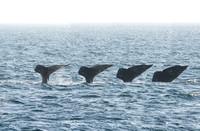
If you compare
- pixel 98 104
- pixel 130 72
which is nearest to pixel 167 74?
pixel 130 72

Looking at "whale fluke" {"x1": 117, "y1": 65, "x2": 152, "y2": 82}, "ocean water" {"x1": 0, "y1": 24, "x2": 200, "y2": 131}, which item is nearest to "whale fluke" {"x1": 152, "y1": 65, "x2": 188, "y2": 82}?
"ocean water" {"x1": 0, "y1": 24, "x2": 200, "y2": 131}

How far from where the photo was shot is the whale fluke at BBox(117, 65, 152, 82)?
110 ft

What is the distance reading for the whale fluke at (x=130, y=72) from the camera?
1323 inches

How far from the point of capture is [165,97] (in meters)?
30.1

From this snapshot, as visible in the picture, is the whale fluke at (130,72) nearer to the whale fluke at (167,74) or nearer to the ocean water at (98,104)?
the ocean water at (98,104)

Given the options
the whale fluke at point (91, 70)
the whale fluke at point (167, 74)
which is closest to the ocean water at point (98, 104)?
the whale fluke at point (167, 74)

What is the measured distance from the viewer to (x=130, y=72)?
34.4 m

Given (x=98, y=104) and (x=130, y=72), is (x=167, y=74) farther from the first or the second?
(x=98, y=104)

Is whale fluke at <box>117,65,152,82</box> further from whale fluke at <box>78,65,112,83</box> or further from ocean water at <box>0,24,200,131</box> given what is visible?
whale fluke at <box>78,65,112,83</box>

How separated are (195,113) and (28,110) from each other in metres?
10.8

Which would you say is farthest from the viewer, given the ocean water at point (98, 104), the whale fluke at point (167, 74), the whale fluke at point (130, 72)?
the whale fluke at point (167, 74)

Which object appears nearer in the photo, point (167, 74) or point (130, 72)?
point (130, 72)

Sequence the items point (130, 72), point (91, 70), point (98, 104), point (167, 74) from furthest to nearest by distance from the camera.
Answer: point (167, 74), point (130, 72), point (91, 70), point (98, 104)

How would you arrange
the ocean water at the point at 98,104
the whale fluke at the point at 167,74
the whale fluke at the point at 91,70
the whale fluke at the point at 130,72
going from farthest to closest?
the whale fluke at the point at 167,74, the whale fluke at the point at 130,72, the whale fluke at the point at 91,70, the ocean water at the point at 98,104
